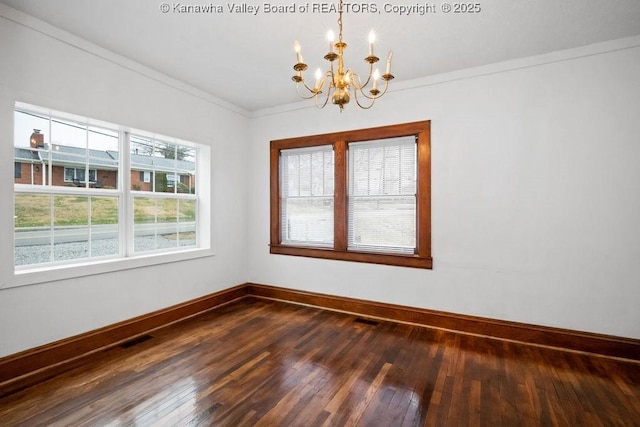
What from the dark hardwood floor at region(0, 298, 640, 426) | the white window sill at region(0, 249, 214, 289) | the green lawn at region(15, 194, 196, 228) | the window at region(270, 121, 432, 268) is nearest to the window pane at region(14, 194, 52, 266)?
the green lawn at region(15, 194, 196, 228)

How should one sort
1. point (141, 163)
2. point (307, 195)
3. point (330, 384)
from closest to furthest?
point (330, 384)
point (141, 163)
point (307, 195)

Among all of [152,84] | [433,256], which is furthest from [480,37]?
[152,84]

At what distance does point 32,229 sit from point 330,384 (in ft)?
9.39

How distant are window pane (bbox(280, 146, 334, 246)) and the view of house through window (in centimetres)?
138

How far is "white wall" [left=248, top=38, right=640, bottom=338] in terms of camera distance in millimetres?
2721

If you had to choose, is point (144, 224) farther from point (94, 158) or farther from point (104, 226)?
point (94, 158)

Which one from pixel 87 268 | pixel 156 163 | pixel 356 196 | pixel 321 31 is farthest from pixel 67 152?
pixel 356 196

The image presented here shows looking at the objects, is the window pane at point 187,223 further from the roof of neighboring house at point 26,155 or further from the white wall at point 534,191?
the white wall at point 534,191

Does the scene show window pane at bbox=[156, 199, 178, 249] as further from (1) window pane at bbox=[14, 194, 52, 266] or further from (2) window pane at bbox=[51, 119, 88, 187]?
(1) window pane at bbox=[14, 194, 52, 266]

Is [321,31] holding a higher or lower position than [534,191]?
higher

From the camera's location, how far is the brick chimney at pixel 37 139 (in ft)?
8.54

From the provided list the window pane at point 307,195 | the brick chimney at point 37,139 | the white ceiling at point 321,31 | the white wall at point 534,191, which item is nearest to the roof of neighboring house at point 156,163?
the brick chimney at point 37,139

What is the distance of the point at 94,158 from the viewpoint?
A: 2988 millimetres

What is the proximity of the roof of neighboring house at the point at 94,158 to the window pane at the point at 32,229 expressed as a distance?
0.35 meters
